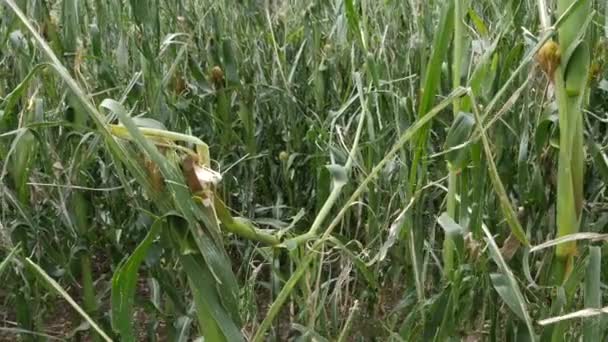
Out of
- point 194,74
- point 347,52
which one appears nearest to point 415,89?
point 347,52

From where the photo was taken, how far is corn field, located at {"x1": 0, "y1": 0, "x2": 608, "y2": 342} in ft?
2.29

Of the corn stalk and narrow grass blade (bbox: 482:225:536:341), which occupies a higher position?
the corn stalk

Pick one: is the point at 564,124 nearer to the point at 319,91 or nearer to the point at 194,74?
the point at 319,91

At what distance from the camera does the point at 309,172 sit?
4.56 feet

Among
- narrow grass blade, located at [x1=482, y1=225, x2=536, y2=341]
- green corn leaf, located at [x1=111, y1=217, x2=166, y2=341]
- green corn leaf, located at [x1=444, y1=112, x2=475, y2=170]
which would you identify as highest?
green corn leaf, located at [x1=444, y1=112, x2=475, y2=170]

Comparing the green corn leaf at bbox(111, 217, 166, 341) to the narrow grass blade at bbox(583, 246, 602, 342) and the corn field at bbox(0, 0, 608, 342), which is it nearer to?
the corn field at bbox(0, 0, 608, 342)

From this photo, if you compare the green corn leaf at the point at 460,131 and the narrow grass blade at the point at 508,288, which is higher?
the green corn leaf at the point at 460,131

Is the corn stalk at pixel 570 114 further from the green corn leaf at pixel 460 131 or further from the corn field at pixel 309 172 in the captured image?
the green corn leaf at pixel 460 131

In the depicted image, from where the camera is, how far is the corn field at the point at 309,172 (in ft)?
2.29

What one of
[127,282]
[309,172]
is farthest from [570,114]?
[309,172]

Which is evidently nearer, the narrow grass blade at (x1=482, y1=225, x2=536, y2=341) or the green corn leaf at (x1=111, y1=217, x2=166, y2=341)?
the green corn leaf at (x1=111, y1=217, x2=166, y2=341)

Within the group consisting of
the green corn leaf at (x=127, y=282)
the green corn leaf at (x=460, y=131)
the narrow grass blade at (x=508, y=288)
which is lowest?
the narrow grass blade at (x=508, y=288)

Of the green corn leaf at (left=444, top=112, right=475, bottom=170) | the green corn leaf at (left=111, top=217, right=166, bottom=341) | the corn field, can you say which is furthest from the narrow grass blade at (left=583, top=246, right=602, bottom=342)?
the green corn leaf at (left=111, top=217, right=166, bottom=341)

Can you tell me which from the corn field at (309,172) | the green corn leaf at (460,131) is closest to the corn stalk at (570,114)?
the corn field at (309,172)
